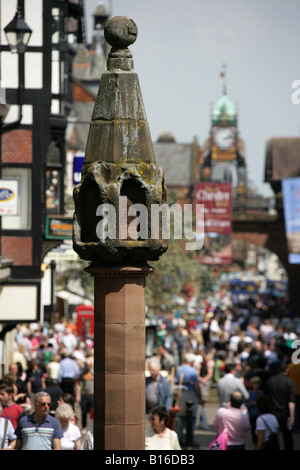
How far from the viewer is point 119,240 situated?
983cm

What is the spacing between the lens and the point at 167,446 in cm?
1223

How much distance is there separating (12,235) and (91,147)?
11244 mm

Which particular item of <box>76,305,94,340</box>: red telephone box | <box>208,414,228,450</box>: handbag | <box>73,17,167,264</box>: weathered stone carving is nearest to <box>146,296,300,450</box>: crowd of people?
<box>208,414,228,450</box>: handbag

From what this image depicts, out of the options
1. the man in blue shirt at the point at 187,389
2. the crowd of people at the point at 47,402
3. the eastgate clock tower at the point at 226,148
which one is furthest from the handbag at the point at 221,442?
the eastgate clock tower at the point at 226,148

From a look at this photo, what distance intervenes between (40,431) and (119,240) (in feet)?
10.3

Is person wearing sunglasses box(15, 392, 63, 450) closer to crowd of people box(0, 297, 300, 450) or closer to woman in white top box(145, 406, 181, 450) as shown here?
crowd of people box(0, 297, 300, 450)

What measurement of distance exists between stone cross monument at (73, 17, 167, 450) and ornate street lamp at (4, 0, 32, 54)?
366 inches

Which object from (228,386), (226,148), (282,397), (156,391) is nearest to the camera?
(156,391)

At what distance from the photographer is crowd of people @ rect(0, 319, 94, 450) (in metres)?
12.2

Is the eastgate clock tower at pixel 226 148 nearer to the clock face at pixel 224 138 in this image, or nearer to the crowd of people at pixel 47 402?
the clock face at pixel 224 138

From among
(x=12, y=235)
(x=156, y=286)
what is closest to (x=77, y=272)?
(x=156, y=286)

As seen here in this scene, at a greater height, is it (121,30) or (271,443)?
(121,30)

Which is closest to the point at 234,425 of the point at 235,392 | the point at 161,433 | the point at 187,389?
the point at 235,392

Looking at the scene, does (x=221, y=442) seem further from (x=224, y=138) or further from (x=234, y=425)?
(x=224, y=138)
